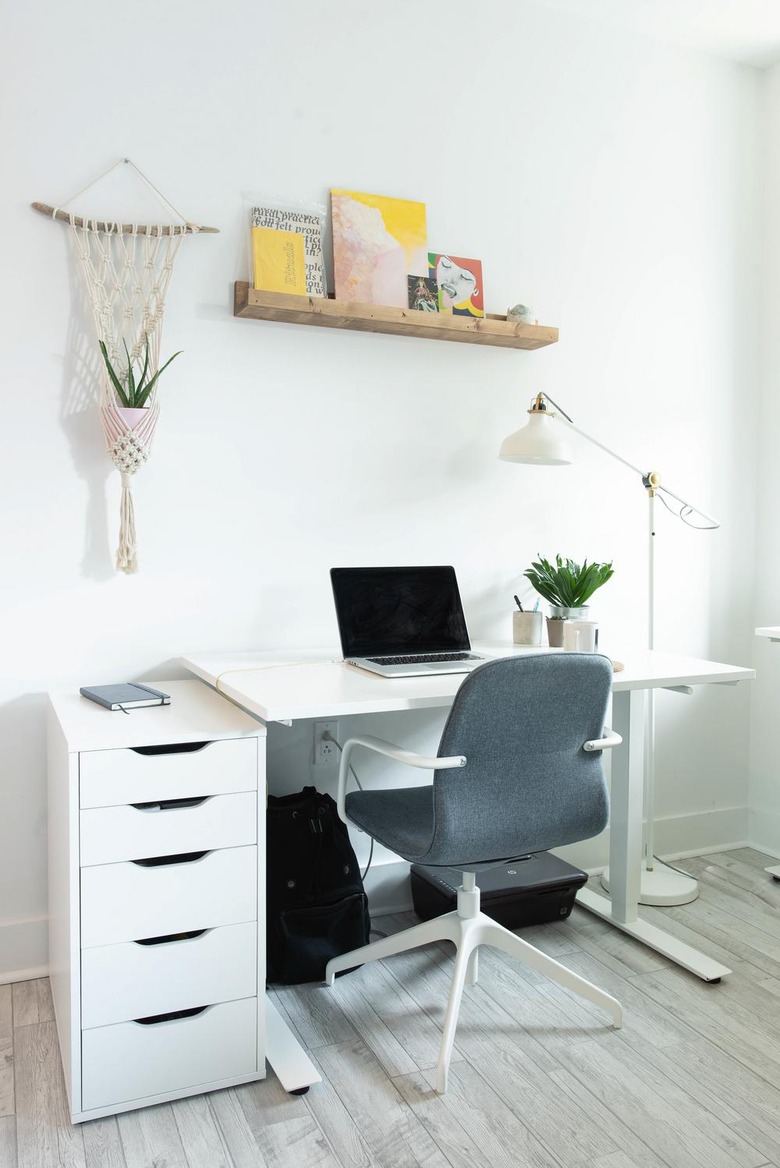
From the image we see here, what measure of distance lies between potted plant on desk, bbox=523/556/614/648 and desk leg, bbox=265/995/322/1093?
118cm

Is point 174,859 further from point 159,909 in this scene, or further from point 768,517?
point 768,517

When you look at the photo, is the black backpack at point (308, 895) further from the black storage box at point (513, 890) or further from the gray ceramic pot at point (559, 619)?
the gray ceramic pot at point (559, 619)

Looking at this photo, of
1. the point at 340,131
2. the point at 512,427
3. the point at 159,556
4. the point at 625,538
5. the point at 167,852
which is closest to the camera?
the point at 167,852

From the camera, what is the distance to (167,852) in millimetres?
1610

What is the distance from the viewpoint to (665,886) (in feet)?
8.45

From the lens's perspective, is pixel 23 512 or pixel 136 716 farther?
pixel 23 512

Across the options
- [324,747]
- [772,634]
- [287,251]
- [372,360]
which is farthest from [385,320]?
[772,634]

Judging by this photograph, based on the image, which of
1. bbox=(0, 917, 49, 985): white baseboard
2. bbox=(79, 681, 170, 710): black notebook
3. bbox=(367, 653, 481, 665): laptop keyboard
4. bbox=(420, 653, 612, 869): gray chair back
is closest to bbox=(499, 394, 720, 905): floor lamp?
bbox=(367, 653, 481, 665): laptop keyboard

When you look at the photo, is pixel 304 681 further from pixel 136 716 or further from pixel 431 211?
pixel 431 211

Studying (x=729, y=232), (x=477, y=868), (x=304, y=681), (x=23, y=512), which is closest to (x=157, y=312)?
(x=23, y=512)

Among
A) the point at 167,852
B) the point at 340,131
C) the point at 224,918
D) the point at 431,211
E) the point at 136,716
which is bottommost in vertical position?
the point at 224,918

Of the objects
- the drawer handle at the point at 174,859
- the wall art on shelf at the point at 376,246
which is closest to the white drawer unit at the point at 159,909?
the drawer handle at the point at 174,859

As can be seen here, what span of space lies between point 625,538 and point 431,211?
1.14m

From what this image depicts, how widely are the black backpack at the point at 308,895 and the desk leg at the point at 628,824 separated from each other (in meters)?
0.69
